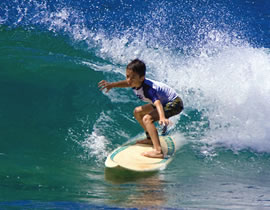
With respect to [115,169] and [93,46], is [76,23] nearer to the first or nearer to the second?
[93,46]

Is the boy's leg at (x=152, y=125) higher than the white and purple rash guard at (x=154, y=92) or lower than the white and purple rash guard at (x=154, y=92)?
lower

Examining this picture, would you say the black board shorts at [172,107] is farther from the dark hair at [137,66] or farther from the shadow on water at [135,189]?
the shadow on water at [135,189]

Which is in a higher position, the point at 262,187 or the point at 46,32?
the point at 46,32

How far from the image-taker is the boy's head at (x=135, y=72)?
5.10 metres

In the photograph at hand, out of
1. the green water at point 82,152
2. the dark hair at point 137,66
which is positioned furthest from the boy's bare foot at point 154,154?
the dark hair at point 137,66

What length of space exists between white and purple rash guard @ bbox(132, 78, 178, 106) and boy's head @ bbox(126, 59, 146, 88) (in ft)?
0.43

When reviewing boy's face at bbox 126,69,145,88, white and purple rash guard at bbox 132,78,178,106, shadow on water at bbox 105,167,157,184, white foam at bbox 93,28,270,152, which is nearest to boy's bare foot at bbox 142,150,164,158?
shadow on water at bbox 105,167,157,184

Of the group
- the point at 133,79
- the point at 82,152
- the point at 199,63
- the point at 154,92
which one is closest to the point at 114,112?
the point at 82,152

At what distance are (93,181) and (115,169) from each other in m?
0.54

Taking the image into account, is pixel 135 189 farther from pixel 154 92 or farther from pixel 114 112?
pixel 114 112

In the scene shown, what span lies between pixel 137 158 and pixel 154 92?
908mm

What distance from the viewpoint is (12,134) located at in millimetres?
6051

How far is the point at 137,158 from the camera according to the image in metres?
5.50

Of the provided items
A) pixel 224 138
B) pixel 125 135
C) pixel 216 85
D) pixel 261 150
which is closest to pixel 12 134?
pixel 125 135
